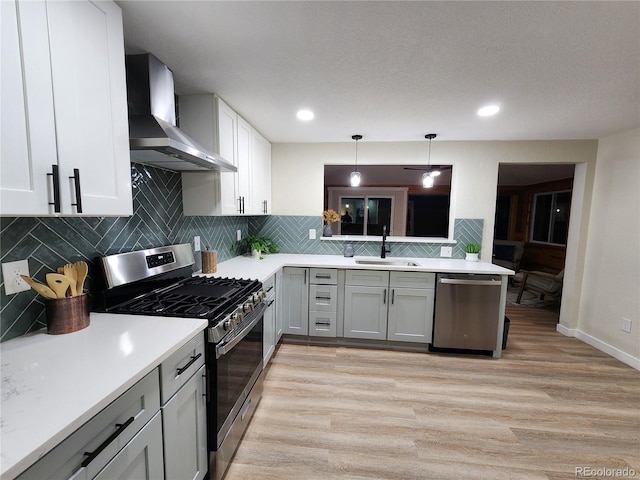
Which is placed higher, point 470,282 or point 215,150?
point 215,150

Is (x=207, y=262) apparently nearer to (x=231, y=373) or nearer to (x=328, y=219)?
(x=231, y=373)

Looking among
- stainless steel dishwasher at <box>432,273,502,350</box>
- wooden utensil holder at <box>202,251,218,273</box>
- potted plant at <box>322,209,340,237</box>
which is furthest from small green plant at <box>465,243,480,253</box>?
wooden utensil holder at <box>202,251,218,273</box>

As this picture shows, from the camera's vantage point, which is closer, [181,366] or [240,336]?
[181,366]

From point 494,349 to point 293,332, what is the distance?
205 centimetres

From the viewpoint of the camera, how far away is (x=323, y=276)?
9.46 feet

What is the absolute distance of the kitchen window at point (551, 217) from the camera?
5.39m

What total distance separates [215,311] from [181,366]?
0.31 meters

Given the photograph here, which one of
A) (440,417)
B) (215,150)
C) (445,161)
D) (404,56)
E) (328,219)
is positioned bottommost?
(440,417)

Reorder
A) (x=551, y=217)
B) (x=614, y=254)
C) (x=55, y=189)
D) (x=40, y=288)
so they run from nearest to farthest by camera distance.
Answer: (x=55, y=189) → (x=40, y=288) → (x=614, y=254) → (x=551, y=217)

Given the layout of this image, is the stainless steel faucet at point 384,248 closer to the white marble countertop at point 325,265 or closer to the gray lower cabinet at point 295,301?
the white marble countertop at point 325,265

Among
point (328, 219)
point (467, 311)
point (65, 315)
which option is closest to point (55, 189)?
point (65, 315)

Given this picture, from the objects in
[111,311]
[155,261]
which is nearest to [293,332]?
[155,261]

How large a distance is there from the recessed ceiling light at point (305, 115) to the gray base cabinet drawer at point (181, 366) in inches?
75.8

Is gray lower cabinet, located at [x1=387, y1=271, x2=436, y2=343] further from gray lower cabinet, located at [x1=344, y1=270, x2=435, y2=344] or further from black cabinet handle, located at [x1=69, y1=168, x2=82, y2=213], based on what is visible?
black cabinet handle, located at [x1=69, y1=168, x2=82, y2=213]
